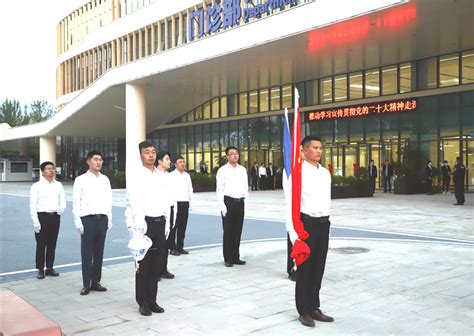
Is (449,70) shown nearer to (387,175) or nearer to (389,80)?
(389,80)

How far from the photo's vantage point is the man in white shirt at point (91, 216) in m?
6.35

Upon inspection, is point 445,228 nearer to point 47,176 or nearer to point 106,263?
point 106,263

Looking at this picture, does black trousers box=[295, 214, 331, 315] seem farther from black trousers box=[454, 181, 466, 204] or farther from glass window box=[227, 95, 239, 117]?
glass window box=[227, 95, 239, 117]

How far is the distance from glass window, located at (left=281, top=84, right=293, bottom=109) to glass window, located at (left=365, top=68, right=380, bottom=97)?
5.43 meters

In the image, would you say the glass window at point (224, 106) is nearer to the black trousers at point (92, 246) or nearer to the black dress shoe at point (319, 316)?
the black trousers at point (92, 246)

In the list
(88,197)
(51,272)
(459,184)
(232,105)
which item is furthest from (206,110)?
(88,197)

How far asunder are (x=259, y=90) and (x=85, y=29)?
70.3 ft

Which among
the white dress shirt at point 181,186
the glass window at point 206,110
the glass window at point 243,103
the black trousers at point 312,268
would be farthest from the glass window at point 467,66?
the black trousers at point 312,268

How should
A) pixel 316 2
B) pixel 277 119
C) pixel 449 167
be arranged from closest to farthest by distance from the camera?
pixel 316 2, pixel 449 167, pixel 277 119

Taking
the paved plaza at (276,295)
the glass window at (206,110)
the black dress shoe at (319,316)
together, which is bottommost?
the paved plaza at (276,295)

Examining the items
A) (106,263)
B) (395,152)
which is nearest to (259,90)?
(395,152)

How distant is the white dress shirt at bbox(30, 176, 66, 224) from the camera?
7.12 meters

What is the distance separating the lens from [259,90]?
3462 centimetres

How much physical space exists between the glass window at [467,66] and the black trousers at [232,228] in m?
20.2
